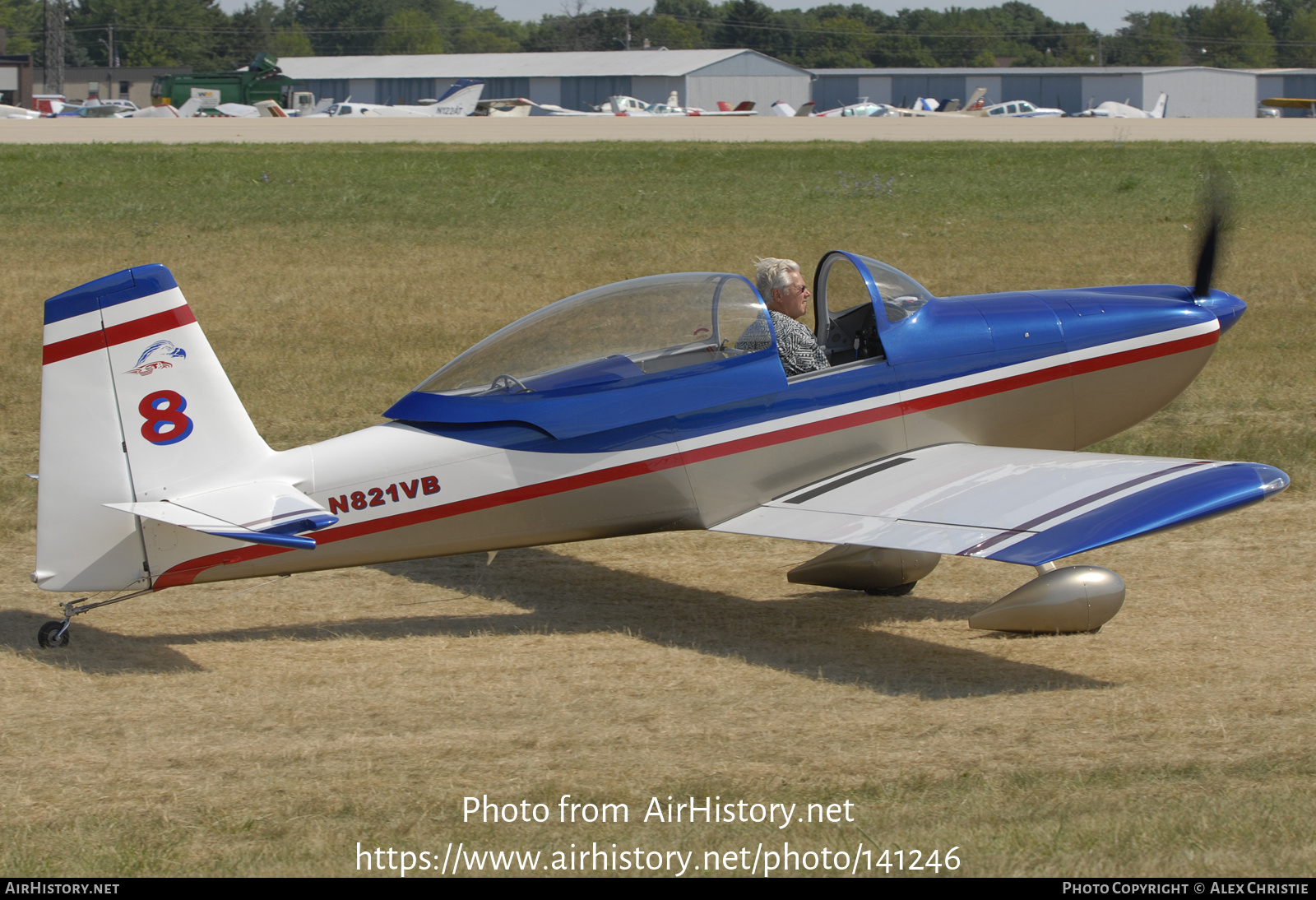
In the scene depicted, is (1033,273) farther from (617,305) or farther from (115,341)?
(115,341)

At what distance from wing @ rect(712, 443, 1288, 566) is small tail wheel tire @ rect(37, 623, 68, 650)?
328 cm

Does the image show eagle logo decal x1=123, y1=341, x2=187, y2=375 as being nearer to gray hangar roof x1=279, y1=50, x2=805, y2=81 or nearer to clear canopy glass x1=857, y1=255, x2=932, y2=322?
clear canopy glass x1=857, y1=255, x2=932, y2=322

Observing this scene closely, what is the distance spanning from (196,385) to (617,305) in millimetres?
2114

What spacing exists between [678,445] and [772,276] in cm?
123

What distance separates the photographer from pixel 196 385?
577 centimetres

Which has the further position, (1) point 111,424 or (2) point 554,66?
(2) point 554,66

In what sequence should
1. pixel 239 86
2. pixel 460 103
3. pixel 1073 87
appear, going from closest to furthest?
pixel 460 103 < pixel 239 86 < pixel 1073 87

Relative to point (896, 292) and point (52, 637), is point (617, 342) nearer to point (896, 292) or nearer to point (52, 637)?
point (896, 292)

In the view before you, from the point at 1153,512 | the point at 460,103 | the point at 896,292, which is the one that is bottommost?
the point at 1153,512

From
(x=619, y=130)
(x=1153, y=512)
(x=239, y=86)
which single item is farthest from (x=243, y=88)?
(x=1153, y=512)

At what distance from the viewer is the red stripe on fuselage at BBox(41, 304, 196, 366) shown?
18.2 ft

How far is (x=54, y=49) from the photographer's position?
7600cm

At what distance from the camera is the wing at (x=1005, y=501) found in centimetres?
526

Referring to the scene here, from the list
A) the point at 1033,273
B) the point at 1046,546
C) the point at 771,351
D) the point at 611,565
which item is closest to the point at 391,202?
the point at 1033,273
